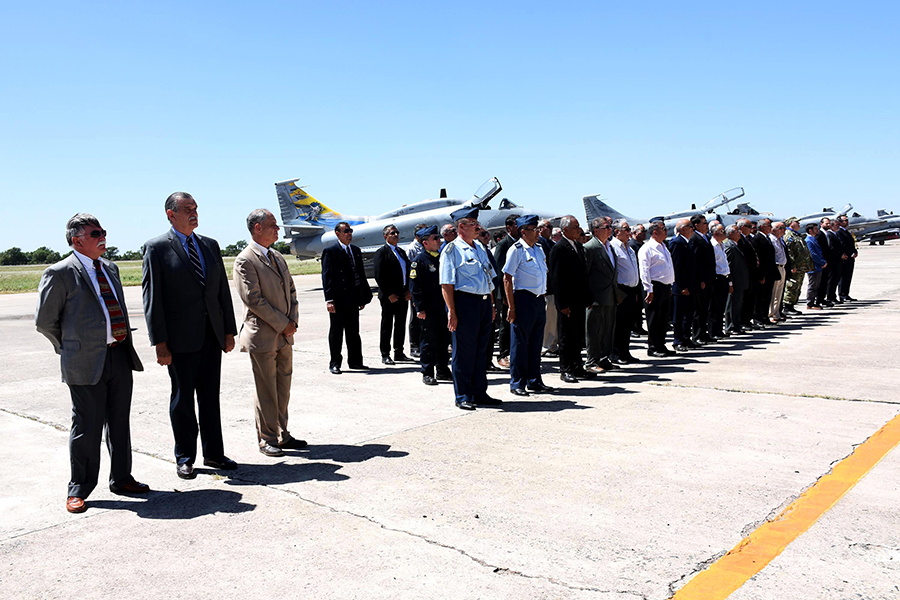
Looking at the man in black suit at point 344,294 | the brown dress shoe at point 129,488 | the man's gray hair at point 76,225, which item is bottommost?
the brown dress shoe at point 129,488

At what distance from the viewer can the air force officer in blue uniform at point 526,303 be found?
7344mm

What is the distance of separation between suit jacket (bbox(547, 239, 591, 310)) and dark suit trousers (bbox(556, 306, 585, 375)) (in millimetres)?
214

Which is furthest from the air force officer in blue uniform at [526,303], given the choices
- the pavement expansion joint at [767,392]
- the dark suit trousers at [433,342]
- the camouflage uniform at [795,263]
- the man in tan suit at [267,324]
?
the camouflage uniform at [795,263]

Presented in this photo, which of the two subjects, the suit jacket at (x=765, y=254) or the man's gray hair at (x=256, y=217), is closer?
the man's gray hair at (x=256, y=217)

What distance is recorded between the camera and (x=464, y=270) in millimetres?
6906

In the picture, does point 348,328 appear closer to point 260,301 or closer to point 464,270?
point 464,270

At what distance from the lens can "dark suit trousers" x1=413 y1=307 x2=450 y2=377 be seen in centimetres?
838

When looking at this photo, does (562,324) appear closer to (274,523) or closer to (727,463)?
(727,463)

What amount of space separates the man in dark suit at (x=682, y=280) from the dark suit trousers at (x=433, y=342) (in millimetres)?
3891

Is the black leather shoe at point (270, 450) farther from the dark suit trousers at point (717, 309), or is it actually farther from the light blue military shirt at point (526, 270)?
the dark suit trousers at point (717, 309)

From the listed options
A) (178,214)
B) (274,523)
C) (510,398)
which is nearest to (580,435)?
(510,398)

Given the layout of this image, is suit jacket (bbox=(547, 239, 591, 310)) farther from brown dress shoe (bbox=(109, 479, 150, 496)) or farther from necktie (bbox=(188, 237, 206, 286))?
brown dress shoe (bbox=(109, 479, 150, 496))

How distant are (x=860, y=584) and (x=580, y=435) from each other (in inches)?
107

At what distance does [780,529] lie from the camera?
3.69m
